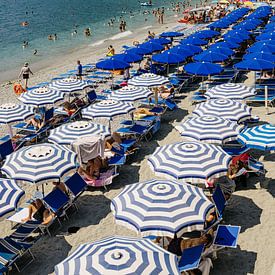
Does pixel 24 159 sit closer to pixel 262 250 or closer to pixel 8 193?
pixel 8 193

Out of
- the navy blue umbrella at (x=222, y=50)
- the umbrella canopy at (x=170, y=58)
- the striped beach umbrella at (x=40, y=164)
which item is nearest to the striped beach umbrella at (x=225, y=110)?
the striped beach umbrella at (x=40, y=164)

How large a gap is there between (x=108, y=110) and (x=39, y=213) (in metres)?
4.36

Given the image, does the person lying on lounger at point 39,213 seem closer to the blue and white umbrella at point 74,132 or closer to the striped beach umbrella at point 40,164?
the striped beach umbrella at point 40,164

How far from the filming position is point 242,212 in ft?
30.8

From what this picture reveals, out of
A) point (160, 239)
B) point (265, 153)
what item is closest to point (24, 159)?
point (160, 239)

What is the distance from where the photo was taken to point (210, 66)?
16359 mm

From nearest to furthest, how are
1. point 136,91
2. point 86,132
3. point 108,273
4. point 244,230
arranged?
1. point 108,273
2. point 244,230
3. point 86,132
4. point 136,91

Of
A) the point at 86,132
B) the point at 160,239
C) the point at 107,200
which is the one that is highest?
the point at 86,132

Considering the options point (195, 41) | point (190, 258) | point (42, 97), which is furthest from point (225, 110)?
point (195, 41)

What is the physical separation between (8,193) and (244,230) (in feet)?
16.8

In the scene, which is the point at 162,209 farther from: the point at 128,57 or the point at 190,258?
the point at 128,57

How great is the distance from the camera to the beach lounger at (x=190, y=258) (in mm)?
6707

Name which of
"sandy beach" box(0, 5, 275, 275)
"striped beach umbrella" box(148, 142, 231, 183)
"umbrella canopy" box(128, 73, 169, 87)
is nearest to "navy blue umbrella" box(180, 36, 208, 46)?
"umbrella canopy" box(128, 73, 169, 87)

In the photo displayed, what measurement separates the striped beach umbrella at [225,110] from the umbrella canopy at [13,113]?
5.63 meters
